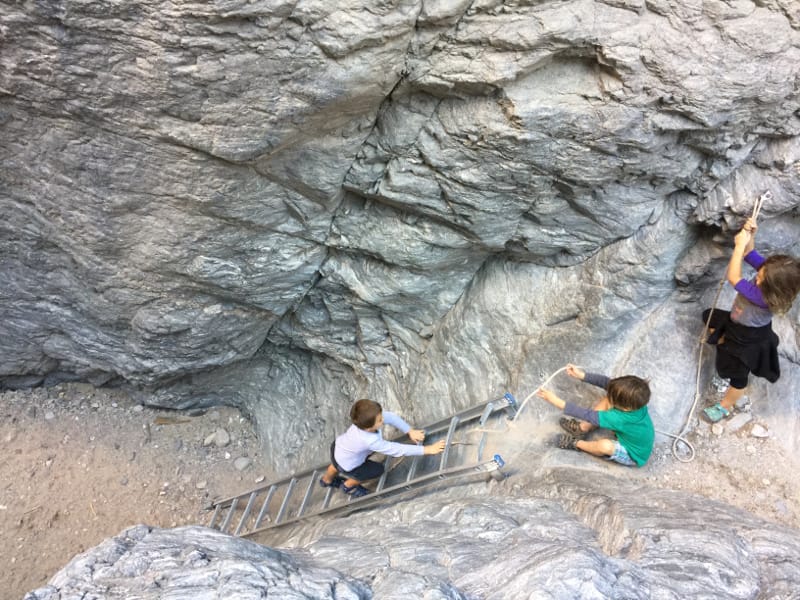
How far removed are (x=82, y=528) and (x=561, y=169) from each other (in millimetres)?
5738

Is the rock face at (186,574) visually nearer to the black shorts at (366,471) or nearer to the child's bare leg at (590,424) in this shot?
the black shorts at (366,471)

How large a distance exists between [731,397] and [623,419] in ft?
3.22

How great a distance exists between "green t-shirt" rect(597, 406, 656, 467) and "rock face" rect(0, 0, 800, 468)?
429mm

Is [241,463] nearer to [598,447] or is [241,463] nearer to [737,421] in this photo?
[598,447]

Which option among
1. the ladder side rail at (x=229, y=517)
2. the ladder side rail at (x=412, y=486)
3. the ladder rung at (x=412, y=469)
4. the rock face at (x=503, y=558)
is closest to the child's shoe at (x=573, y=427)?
the rock face at (x=503, y=558)

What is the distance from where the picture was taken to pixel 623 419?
154 inches

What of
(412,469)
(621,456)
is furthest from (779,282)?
(412,469)

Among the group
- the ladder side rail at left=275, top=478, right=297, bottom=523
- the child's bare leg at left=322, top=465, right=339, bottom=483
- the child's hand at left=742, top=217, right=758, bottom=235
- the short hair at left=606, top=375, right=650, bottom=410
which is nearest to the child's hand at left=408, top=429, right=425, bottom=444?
the child's bare leg at left=322, top=465, right=339, bottom=483

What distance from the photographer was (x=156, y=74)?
3.36m

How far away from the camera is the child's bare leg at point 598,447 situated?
401 cm

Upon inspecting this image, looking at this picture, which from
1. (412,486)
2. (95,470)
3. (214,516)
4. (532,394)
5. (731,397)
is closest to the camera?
(731,397)

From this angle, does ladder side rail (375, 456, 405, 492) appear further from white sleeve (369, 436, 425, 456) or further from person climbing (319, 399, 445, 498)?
white sleeve (369, 436, 425, 456)

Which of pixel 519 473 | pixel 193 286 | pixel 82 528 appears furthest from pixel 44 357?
pixel 519 473

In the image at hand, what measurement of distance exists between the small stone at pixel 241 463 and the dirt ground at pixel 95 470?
0.05 ft
